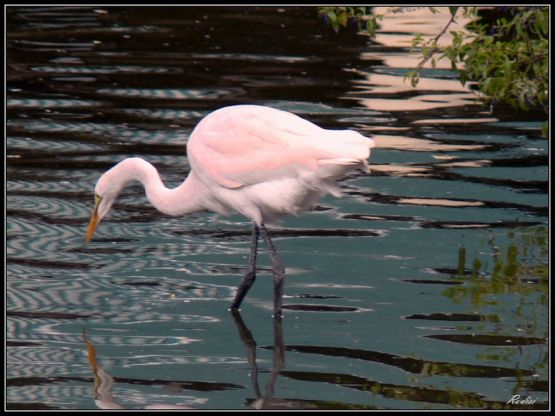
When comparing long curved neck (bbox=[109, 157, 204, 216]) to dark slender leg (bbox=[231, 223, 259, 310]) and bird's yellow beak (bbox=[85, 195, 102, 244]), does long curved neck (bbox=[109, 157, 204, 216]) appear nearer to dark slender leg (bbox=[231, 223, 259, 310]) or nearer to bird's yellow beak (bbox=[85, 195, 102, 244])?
bird's yellow beak (bbox=[85, 195, 102, 244])

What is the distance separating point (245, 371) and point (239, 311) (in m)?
1.18

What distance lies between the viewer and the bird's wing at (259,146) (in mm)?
8953

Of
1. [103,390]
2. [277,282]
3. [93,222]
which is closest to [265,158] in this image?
[277,282]

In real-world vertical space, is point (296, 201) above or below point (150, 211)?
above

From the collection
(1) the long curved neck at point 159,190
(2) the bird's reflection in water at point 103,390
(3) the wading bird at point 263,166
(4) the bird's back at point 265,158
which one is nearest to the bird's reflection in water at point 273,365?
(3) the wading bird at point 263,166

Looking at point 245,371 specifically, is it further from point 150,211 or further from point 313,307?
point 150,211

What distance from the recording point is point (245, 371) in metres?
8.34

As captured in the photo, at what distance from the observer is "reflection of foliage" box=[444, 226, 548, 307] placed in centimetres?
968

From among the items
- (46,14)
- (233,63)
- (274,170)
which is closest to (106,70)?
(233,63)

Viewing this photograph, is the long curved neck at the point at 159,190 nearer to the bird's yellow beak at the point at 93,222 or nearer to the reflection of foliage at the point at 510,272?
the bird's yellow beak at the point at 93,222

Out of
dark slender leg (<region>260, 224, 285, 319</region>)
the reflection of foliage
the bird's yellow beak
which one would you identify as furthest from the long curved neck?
the reflection of foliage

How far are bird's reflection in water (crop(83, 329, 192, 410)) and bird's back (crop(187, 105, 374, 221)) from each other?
150cm

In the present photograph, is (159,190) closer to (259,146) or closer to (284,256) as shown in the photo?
(259,146)

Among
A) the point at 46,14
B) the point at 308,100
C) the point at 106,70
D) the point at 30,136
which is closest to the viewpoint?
the point at 30,136
